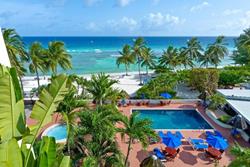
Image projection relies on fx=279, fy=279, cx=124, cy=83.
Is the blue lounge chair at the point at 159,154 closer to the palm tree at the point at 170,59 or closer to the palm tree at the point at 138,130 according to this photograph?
the palm tree at the point at 138,130

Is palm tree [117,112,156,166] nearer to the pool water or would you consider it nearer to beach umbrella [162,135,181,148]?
beach umbrella [162,135,181,148]

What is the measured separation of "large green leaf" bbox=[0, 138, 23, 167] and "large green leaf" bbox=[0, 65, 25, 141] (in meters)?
0.34

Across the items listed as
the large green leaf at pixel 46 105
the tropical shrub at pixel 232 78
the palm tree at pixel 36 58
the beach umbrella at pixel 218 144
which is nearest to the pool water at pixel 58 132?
the beach umbrella at pixel 218 144

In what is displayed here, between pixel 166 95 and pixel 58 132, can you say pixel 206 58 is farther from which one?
pixel 58 132

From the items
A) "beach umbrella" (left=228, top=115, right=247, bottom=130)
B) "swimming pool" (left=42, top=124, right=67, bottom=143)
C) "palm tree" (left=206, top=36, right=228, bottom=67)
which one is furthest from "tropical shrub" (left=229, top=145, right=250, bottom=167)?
"palm tree" (left=206, top=36, right=228, bottom=67)

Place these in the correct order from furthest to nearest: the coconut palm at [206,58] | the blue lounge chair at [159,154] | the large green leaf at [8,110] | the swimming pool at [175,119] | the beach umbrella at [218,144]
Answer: the coconut palm at [206,58], the swimming pool at [175,119], the beach umbrella at [218,144], the blue lounge chair at [159,154], the large green leaf at [8,110]

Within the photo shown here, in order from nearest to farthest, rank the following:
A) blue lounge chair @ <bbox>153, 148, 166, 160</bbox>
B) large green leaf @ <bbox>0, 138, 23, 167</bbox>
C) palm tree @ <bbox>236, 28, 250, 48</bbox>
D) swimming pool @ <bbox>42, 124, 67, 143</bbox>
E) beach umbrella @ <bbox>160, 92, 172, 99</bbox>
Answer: large green leaf @ <bbox>0, 138, 23, 167</bbox> < blue lounge chair @ <bbox>153, 148, 166, 160</bbox> < swimming pool @ <bbox>42, 124, 67, 143</bbox> < beach umbrella @ <bbox>160, 92, 172, 99</bbox> < palm tree @ <bbox>236, 28, 250, 48</bbox>

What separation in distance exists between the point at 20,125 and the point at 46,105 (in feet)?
1.61

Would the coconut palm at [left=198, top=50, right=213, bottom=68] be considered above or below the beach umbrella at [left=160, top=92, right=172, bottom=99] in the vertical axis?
above

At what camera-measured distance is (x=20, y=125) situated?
4.22 metres

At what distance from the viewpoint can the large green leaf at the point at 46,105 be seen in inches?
170

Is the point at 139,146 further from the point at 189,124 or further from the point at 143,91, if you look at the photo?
the point at 143,91

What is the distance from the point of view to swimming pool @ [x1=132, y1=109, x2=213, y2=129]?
23461 mm

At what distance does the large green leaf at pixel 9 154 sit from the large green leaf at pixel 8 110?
34 cm
